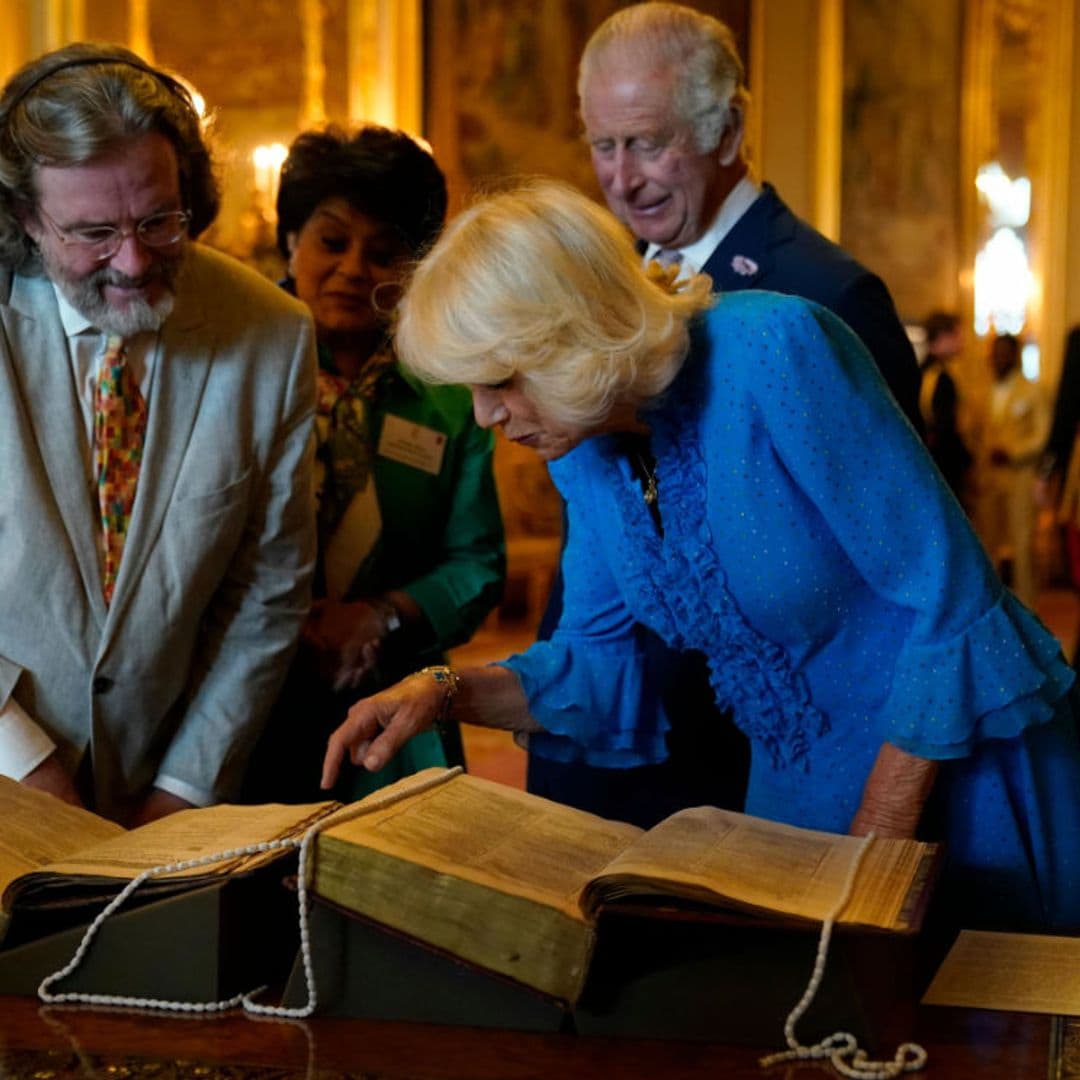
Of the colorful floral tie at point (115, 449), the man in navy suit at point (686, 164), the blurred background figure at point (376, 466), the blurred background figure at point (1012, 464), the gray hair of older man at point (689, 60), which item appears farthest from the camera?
the blurred background figure at point (1012, 464)

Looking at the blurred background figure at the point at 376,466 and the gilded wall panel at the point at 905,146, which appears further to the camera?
the gilded wall panel at the point at 905,146

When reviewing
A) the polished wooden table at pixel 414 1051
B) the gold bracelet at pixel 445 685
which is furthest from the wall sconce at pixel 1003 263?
the polished wooden table at pixel 414 1051

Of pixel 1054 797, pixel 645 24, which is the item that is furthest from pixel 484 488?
pixel 1054 797

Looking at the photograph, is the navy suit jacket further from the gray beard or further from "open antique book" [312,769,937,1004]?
"open antique book" [312,769,937,1004]

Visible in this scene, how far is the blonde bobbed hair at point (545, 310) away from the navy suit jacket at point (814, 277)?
0.79 metres

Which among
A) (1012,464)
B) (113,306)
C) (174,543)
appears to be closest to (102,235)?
(113,306)

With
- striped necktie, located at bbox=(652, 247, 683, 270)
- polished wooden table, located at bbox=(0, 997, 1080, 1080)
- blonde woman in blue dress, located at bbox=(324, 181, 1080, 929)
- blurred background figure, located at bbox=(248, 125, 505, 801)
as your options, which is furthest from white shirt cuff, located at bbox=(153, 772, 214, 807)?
striped necktie, located at bbox=(652, 247, 683, 270)

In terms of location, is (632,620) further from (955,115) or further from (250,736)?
(955,115)

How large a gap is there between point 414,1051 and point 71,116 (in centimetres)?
138

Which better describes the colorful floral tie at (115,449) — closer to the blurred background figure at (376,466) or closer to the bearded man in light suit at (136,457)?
the bearded man in light suit at (136,457)

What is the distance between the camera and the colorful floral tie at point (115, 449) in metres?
2.45

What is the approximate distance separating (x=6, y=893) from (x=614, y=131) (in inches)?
78.6

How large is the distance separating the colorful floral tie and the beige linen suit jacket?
0.09 feet

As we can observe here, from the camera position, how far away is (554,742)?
91.4 inches
